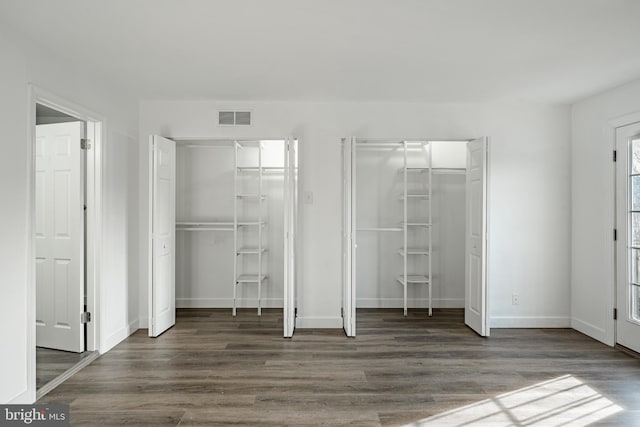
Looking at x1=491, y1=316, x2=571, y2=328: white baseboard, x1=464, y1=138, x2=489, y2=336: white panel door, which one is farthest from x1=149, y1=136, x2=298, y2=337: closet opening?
x1=491, y1=316, x2=571, y2=328: white baseboard

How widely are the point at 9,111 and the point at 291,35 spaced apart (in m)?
1.85

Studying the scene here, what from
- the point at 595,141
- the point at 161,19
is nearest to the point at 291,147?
the point at 161,19

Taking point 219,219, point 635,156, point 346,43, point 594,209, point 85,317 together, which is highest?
point 346,43

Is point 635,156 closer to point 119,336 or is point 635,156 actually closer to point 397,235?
point 397,235

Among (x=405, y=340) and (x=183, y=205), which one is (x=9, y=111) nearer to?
(x=183, y=205)

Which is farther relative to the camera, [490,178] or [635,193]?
[490,178]

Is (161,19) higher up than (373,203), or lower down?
higher up

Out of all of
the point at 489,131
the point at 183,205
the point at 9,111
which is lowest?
the point at 183,205

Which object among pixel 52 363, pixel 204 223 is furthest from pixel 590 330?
pixel 52 363

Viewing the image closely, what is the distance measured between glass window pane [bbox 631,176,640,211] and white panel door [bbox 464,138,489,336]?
1.26m

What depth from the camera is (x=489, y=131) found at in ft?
14.7

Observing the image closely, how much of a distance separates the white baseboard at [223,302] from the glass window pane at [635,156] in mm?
4082

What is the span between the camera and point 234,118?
4410mm

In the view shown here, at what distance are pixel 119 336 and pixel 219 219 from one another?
1.90m
